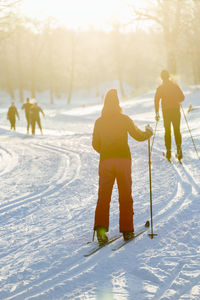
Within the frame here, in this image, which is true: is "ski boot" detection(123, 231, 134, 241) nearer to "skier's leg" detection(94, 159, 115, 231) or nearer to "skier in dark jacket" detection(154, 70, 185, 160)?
"skier's leg" detection(94, 159, 115, 231)

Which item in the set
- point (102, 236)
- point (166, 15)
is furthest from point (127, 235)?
point (166, 15)

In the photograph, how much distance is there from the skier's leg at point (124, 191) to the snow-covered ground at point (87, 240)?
269 millimetres

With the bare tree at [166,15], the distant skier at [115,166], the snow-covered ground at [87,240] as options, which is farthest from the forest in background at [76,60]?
the distant skier at [115,166]

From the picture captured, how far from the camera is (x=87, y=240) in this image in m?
5.05

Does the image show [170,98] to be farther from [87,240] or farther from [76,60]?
[76,60]

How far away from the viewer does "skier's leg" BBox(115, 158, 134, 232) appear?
4.83 meters

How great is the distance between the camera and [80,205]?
6789 millimetres

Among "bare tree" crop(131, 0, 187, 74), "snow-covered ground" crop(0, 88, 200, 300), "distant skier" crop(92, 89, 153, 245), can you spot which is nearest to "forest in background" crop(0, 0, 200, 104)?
"bare tree" crop(131, 0, 187, 74)

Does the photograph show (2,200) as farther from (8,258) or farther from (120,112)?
(120,112)

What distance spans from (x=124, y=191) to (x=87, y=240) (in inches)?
33.9

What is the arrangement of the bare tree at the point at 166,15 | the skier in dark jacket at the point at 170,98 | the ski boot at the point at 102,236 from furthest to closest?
the bare tree at the point at 166,15
the skier in dark jacket at the point at 170,98
the ski boot at the point at 102,236

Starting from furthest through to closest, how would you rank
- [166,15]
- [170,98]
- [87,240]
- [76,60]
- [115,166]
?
[76,60]
[166,15]
[170,98]
[87,240]
[115,166]

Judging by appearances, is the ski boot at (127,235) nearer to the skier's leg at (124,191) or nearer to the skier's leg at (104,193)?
the skier's leg at (124,191)

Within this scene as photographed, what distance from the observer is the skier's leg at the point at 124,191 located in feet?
15.9
